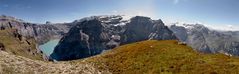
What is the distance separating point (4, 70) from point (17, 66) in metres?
2.49

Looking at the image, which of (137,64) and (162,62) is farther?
(137,64)

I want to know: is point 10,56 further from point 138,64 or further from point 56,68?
point 138,64

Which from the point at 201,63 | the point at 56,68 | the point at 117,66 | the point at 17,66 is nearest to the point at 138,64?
the point at 117,66

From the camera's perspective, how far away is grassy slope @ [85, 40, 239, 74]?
51656 millimetres

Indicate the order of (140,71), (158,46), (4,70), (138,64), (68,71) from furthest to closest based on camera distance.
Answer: (158,46)
(138,64)
(140,71)
(68,71)
(4,70)

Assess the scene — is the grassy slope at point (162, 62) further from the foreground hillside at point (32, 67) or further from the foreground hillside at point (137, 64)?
the foreground hillside at point (32, 67)

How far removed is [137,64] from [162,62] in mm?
4051

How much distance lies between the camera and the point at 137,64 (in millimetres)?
55844

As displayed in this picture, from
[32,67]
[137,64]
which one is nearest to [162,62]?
[137,64]

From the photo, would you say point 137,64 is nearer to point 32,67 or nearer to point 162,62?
point 162,62

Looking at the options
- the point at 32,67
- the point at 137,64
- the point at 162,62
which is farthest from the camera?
the point at 137,64

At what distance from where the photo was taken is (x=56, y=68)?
48.8m

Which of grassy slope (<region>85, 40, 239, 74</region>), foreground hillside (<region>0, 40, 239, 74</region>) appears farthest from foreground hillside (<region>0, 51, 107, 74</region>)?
grassy slope (<region>85, 40, 239, 74</region>)

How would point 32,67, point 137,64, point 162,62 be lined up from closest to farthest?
1. point 32,67
2. point 162,62
3. point 137,64
